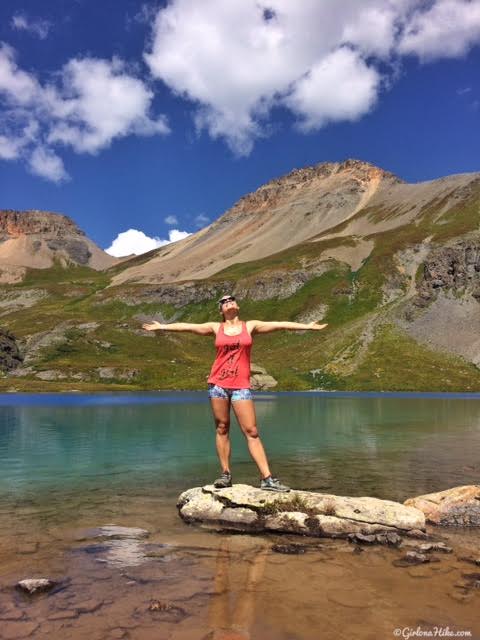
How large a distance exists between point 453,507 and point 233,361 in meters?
7.41

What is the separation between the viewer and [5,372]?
155 metres

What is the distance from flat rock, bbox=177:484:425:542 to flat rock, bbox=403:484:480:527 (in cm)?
122

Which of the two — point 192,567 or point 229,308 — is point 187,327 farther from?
point 192,567

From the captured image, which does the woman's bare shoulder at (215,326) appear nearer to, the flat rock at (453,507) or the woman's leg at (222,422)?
the woman's leg at (222,422)

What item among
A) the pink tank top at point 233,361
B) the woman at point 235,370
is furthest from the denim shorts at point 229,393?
the pink tank top at point 233,361

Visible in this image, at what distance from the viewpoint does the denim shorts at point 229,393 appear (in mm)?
13938

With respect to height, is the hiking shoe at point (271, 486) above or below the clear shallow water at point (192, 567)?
above

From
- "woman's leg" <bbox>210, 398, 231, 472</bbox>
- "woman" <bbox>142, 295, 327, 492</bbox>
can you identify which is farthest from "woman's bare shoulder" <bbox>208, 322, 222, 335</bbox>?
"woman's leg" <bbox>210, 398, 231, 472</bbox>

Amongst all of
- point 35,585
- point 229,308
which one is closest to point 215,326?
point 229,308

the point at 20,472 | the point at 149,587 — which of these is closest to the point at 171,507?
the point at 149,587

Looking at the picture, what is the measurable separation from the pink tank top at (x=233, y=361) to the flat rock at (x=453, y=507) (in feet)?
20.6

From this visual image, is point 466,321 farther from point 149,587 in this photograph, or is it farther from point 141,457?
point 149,587

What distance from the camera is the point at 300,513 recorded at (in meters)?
13.4

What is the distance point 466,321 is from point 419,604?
172 meters
